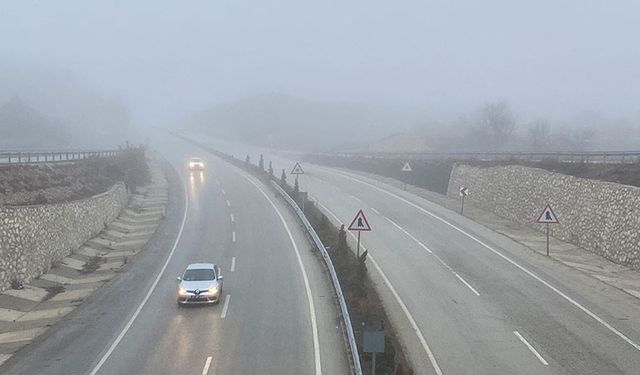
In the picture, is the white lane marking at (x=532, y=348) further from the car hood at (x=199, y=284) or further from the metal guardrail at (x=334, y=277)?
the car hood at (x=199, y=284)

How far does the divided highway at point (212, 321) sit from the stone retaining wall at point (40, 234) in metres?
3.33

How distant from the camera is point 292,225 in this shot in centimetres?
3925

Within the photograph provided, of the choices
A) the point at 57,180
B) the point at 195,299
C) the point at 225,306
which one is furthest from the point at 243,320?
the point at 57,180

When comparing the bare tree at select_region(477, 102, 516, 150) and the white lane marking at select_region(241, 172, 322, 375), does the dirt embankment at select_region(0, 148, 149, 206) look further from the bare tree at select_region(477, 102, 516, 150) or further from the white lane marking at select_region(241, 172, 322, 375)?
the bare tree at select_region(477, 102, 516, 150)

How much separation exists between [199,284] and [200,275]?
821mm

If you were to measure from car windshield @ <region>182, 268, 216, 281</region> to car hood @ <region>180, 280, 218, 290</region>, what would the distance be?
0.33m

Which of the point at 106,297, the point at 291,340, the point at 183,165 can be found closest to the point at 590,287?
the point at 291,340

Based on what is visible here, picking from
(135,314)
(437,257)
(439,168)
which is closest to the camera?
(135,314)

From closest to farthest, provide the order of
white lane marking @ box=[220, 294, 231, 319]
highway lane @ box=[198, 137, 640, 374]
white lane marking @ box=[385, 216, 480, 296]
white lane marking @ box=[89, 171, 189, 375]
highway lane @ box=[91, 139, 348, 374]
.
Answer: highway lane @ box=[91, 139, 348, 374] < white lane marking @ box=[89, 171, 189, 375] < highway lane @ box=[198, 137, 640, 374] < white lane marking @ box=[220, 294, 231, 319] < white lane marking @ box=[385, 216, 480, 296]

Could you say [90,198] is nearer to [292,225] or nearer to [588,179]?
[292,225]

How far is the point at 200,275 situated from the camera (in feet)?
74.4

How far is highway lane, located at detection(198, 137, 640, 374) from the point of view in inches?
646

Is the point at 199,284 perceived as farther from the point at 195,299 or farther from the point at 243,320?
the point at 243,320

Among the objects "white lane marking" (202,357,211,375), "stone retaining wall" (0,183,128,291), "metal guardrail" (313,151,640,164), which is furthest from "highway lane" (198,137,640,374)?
"stone retaining wall" (0,183,128,291)
